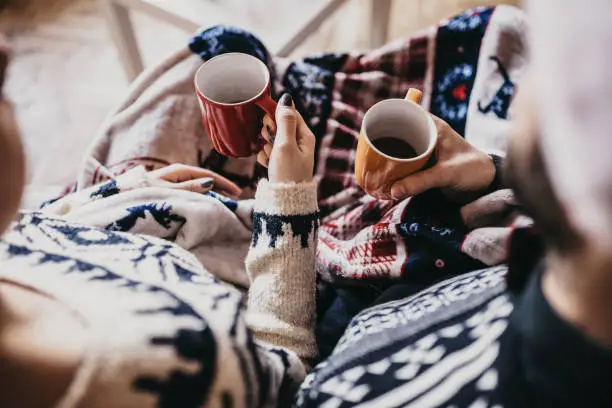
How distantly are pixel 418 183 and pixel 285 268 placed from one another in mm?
198

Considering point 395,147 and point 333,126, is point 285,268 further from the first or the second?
point 333,126

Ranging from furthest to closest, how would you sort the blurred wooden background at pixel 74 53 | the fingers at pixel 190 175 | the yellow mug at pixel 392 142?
1. the blurred wooden background at pixel 74 53
2. the fingers at pixel 190 175
3. the yellow mug at pixel 392 142

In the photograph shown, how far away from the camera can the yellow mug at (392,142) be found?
0.61 metres

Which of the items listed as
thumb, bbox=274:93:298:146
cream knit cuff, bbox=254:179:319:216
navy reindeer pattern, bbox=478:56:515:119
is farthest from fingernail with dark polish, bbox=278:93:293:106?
navy reindeer pattern, bbox=478:56:515:119

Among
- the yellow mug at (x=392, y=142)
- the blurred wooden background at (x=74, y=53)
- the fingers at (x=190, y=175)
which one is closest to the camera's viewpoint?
the yellow mug at (x=392, y=142)

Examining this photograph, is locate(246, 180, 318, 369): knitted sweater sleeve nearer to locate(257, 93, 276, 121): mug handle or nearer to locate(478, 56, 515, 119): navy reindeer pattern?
locate(257, 93, 276, 121): mug handle

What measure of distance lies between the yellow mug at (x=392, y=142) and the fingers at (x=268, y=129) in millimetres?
122

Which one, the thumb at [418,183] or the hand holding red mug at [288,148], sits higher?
the hand holding red mug at [288,148]

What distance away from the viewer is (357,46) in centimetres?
155

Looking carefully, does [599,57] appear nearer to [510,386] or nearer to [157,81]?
[510,386]

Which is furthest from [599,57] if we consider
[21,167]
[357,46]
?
[357,46]

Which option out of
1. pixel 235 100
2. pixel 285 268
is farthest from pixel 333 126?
pixel 285 268

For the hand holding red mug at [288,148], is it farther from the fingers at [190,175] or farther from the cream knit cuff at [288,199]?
the fingers at [190,175]

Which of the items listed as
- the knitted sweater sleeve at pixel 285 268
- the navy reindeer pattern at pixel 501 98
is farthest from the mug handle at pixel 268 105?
the navy reindeer pattern at pixel 501 98
